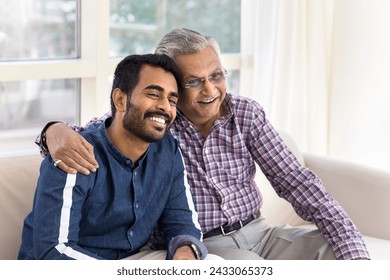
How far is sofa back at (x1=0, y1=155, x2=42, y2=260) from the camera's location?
245 centimetres

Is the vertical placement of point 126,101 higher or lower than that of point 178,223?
higher

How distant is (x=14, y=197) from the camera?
248cm

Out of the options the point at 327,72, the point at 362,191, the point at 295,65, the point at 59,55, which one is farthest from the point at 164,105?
the point at 327,72

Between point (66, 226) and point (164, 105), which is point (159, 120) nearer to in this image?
point (164, 105)

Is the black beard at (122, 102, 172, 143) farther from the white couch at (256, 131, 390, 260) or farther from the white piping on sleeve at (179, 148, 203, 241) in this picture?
the white couch at (256, 131, 390, 260)

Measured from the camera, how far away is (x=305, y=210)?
2.54m

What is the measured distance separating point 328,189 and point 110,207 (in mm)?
1086

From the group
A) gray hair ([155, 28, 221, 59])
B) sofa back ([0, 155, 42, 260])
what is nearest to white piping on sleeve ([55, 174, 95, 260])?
sofa back ([0, 155, 42, 260])

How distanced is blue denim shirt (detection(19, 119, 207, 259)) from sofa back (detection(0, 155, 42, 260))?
164 millimetres

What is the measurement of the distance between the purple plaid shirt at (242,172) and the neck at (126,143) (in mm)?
231

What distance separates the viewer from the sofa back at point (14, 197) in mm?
2453

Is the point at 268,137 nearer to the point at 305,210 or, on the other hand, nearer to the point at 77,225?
the point at 305,210
